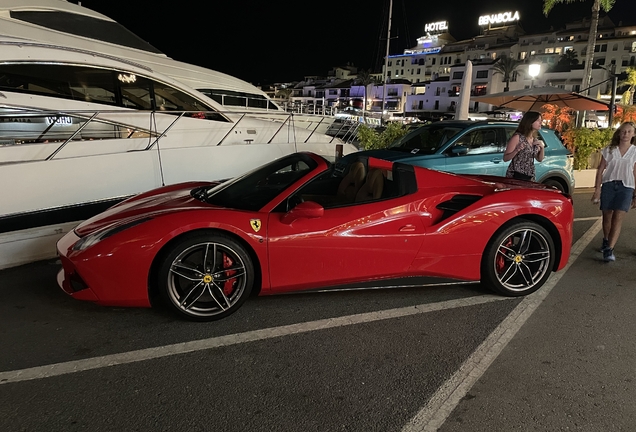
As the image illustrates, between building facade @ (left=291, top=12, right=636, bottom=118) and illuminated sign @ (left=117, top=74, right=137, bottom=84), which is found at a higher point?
building facade @ (left=291, top=12, right=636, bottom=118)

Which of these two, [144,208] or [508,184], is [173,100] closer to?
[144,208]

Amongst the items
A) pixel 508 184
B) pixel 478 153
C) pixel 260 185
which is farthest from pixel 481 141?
pixel 260 185

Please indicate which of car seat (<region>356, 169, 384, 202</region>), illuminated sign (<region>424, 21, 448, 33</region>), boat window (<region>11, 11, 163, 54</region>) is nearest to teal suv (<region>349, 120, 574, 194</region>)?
car seat (<region>356, 169, 384, 202</region>)

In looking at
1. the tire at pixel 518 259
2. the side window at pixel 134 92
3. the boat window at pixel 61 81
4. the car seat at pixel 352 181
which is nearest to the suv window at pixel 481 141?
the tire at pixel 518 259

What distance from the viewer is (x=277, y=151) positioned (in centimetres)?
820

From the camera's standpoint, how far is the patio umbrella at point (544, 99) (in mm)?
9695

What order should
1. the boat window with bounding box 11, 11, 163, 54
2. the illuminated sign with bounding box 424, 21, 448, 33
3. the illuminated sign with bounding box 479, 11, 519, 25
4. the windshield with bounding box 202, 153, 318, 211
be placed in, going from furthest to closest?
1. the illuminated sign with bounding box 424, 21, 448, 33
2. the illuminated sign with bounding box 479, 11, 519, 25
3. the boat window with bounding box 11, 11, 163, 54
4. the windshield with bounding box 202, 153, 318, 211

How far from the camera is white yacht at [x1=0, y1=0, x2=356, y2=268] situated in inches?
197

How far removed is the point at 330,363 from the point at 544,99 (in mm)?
10313

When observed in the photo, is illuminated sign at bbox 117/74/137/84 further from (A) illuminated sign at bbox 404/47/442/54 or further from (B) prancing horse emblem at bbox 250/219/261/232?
(A) illuminated sign at bbox 404/47/442/54

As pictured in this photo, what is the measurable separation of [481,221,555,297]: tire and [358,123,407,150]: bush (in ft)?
21.8

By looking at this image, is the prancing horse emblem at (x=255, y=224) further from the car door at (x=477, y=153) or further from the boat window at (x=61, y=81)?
the boat window at (x=61, y=81)

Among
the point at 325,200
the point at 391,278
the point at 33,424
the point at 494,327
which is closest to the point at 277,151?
the point at 325,200

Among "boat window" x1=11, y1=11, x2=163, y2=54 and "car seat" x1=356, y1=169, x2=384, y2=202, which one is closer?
"car seat" x1=356, y1=169, x2=384, y2=202
